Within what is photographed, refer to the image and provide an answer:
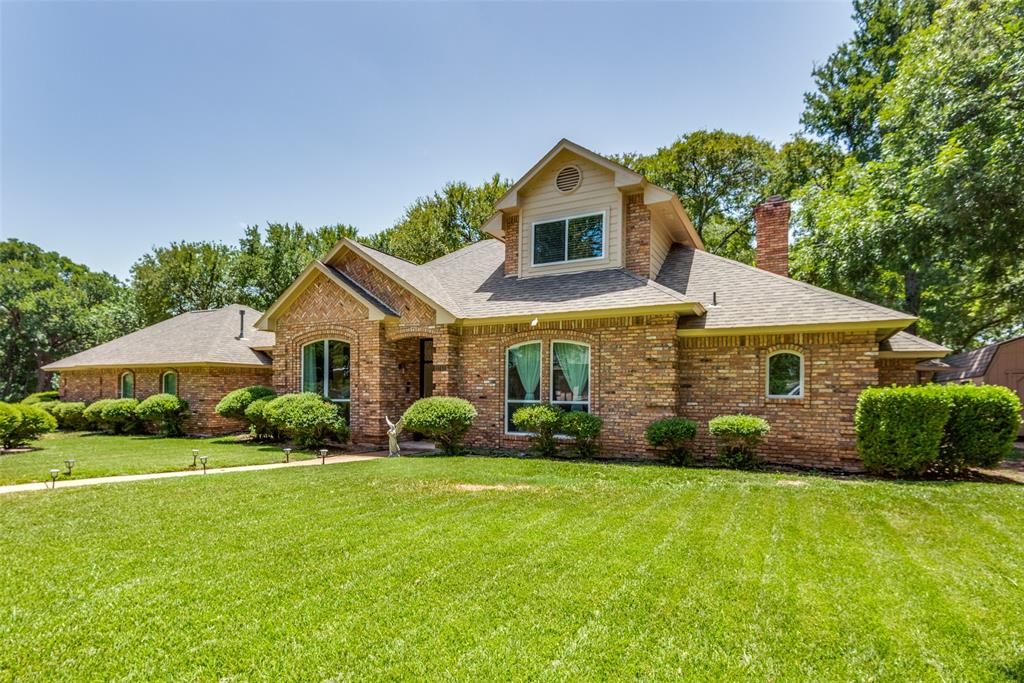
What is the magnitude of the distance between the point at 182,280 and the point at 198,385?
846 inches

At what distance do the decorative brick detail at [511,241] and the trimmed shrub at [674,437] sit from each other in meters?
6.12

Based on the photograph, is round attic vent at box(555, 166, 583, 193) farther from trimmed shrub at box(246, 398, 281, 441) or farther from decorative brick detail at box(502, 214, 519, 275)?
trimmed shrub at box(246, 398, 281, 441)

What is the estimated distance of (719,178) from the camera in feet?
91.2

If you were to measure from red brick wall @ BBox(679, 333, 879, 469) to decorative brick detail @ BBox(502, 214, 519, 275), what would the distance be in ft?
18.0

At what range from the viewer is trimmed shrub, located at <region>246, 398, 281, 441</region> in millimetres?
14281

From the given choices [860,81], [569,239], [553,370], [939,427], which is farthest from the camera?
[860,81]

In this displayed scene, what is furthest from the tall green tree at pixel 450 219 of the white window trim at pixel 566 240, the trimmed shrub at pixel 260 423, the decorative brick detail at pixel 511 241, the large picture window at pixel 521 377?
the large picture window at pixel 521 377

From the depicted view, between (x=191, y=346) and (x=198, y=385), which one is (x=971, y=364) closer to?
(x=198, y=385)

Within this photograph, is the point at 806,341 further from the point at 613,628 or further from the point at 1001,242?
the point at 613,628

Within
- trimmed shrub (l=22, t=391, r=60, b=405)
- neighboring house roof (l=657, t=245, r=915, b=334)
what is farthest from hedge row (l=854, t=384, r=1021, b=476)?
trimmed shrub (l=22, t=391, r=60, b=405)

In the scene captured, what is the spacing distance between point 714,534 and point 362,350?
10506 millimetres

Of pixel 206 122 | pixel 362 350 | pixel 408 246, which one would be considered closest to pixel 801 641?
pixel 362 350

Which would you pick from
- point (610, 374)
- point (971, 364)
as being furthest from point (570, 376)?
point (971, 364)

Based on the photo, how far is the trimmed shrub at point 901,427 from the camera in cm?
859
